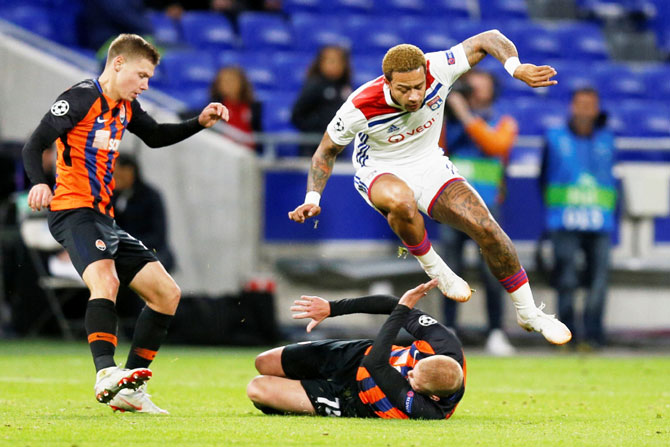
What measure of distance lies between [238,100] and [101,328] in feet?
21.6

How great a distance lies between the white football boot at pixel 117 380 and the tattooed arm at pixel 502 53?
9.01 feet

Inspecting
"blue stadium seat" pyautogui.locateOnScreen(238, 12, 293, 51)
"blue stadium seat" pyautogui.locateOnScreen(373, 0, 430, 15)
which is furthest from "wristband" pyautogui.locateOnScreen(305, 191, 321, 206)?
"blue stadium seat" pyautogui.locateOnScreen(373, 0, 430, 15)

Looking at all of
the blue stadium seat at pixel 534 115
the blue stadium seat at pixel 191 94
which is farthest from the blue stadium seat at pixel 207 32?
the blue stadium seat at pixel 534 115

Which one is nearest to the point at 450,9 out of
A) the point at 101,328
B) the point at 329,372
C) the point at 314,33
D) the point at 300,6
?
the point at 300,6

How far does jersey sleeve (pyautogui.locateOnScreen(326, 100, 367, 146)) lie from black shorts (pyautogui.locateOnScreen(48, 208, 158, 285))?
1436 mm

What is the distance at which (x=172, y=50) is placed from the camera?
16141mm

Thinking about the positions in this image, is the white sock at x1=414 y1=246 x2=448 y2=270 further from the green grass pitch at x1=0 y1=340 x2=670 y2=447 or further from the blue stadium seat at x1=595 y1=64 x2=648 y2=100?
the blue stadium seat at x1=595 y1=64 x2=648 y2=100

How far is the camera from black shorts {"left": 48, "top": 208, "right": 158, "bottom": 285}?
704 centimetres

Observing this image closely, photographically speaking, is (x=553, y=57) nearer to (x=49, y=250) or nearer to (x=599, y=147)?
(x=599, y=147)

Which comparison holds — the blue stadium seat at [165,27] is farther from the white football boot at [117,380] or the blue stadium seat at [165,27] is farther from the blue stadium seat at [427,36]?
the white football boot at [117,380]

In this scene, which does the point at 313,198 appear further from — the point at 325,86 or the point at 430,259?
the point at 325,86

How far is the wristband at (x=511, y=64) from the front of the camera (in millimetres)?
7234

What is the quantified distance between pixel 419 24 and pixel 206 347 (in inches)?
270

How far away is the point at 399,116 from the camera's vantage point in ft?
25.8
